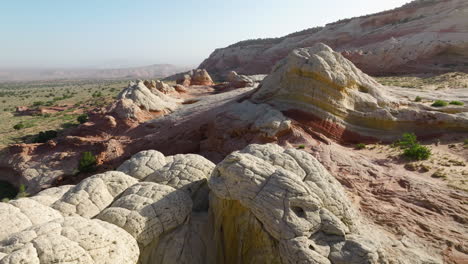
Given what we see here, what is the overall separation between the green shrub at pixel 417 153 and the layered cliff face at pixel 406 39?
31224 millimetres

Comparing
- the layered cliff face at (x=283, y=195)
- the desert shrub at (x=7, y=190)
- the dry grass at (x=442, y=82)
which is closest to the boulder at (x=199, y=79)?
the layered cliff face at (x=283, y=195)

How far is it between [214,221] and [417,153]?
10.6m

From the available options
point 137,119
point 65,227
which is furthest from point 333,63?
point 65,227

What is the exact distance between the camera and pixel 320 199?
9156mm

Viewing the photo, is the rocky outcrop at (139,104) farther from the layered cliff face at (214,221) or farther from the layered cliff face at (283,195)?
the layered cliff face at (214,221)

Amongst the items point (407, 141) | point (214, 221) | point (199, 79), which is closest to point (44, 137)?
point (199, 79)

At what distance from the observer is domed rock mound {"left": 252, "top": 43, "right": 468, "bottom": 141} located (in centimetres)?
1722

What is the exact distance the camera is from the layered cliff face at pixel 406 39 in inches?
1663

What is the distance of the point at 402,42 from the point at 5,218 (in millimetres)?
51982

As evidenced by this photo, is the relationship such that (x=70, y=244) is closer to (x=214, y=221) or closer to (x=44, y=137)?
(x=214, y=221)

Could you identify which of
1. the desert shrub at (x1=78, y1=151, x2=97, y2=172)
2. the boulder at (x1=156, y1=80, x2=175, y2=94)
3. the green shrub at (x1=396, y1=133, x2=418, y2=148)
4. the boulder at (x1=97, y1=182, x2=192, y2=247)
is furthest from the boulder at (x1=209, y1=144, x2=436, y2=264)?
the boulder at (x1=156, y1=80, x2=175, y2=94)

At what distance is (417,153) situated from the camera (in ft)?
47.5

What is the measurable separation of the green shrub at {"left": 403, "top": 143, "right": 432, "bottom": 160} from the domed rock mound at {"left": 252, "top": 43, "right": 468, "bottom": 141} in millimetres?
2520

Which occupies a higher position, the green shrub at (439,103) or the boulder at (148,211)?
the green shrub at (439,103)
